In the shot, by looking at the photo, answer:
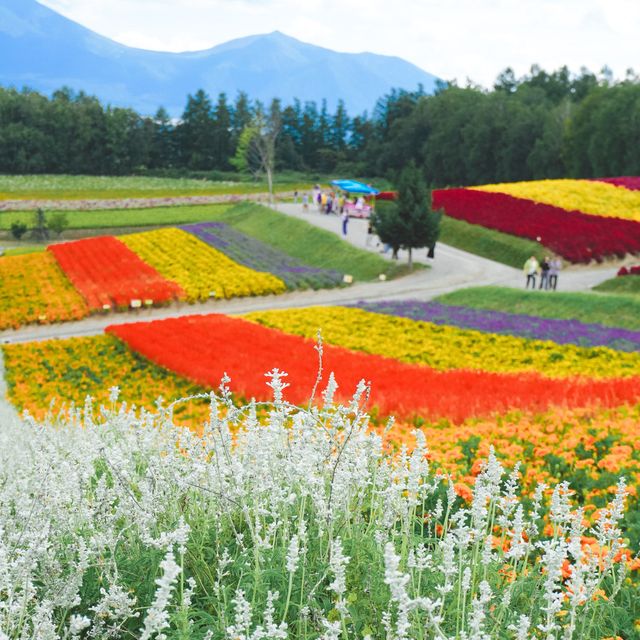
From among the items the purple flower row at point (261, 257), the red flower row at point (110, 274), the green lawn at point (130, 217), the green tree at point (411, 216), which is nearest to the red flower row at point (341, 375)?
the red flower row at point (110, 274)

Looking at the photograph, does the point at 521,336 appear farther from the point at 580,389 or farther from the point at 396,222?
the point at 396,222

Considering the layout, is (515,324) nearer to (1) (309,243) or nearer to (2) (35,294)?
(2) (35,294)

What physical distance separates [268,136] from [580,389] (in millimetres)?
57787

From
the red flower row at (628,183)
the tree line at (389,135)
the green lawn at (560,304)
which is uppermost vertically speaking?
the tree line at (389,135)

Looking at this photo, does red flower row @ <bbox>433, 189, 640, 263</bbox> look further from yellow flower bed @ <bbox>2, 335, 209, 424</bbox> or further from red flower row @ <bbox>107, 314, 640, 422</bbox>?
yellow flower bed @ <bbox>2, 335, 209, 424</bbox>

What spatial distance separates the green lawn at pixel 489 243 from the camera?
3878 centimetres

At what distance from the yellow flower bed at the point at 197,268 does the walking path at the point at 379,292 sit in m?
0.58

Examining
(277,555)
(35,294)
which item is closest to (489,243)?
(35,294)

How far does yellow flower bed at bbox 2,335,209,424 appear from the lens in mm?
17688

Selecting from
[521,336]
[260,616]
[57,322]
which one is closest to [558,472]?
[260,616]

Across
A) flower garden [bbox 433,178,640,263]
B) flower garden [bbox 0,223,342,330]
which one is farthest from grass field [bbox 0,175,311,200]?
flower garden [bbox 433,178,640,263]

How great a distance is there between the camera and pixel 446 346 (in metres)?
21.4

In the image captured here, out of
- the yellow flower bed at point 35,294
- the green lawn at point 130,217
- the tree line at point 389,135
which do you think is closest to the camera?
the yellow flower bed at point 35,294

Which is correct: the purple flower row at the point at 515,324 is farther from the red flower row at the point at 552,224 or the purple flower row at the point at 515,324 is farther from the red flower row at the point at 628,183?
the red flower row at the point at 628,183
